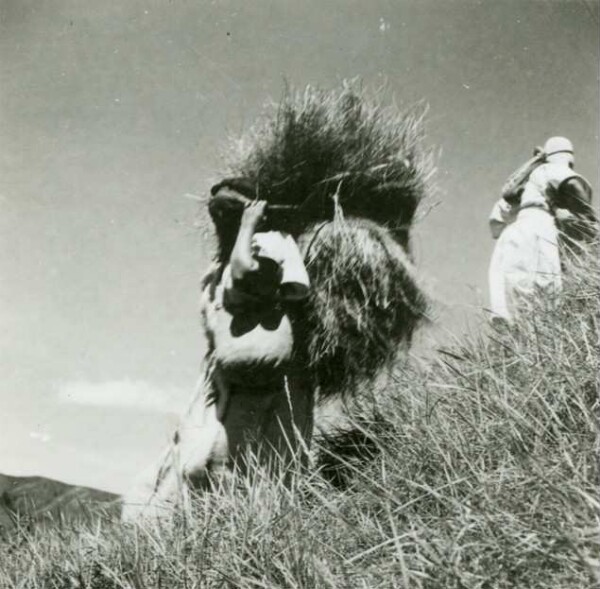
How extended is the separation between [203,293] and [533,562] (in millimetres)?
2094

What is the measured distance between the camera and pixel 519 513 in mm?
1362

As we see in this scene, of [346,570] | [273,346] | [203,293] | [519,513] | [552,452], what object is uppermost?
[203,293]

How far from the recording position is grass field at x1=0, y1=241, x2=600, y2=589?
133 cm

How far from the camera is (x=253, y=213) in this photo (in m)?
2.91

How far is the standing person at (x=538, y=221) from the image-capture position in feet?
9.64

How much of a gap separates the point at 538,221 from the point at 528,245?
0.40 feet

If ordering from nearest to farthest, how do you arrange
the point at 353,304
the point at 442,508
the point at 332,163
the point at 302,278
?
the point at 442,508 → the point at 302,278 → the point at 353,304 → the point at 332,163

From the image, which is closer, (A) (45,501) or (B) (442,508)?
(B) (442,508)

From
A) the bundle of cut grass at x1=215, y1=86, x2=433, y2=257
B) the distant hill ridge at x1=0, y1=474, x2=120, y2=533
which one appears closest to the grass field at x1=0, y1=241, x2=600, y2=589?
the distant hill ridge at x1=0, y1=474, x2=120, y2=533

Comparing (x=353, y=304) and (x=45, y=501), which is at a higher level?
(x=353, y=304)

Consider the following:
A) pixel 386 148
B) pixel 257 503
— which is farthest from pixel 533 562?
pixel 386 148

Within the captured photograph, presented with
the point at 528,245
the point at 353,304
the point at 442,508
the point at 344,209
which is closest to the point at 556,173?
the point at 528,245

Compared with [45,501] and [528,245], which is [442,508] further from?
[45,501]

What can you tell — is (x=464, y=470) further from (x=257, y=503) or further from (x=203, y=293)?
(x=203, y=293)
